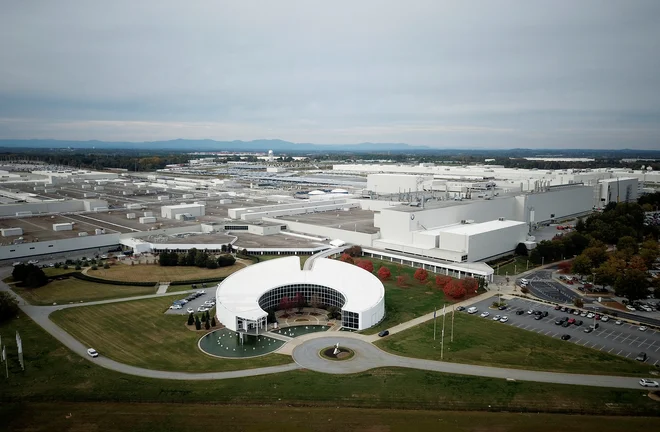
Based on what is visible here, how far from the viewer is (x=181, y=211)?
73500 mm

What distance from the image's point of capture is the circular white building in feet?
112

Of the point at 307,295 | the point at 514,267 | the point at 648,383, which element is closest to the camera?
the point at 648,383

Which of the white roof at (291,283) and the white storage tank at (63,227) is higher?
the white storage tank at (63,227)

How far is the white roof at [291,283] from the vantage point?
115 ft

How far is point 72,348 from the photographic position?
102ft

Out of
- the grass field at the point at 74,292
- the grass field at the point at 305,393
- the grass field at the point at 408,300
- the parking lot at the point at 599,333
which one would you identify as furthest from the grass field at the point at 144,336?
the parking lot at the point at 599,333

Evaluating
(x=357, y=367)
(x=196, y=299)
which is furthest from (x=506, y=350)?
(x=196, y=299)

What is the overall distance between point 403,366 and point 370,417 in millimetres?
5659

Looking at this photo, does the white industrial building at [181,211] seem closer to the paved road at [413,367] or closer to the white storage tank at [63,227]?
the white storage tank at [63,227]

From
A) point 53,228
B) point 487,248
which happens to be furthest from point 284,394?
point 53,228

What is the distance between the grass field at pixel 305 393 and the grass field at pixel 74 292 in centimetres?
1287

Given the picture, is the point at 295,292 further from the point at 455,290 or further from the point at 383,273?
the point at 455,290

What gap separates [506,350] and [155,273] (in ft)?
110

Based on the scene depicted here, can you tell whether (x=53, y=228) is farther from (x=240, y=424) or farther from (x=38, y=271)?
(x=240, y=424)
